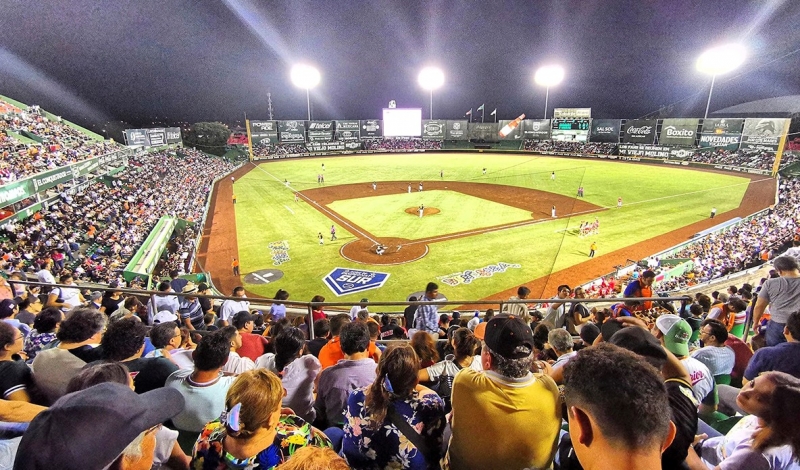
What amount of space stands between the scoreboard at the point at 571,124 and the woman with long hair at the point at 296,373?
276 ft

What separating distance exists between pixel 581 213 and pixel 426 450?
1355 inches

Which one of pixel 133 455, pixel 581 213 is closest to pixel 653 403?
pixel 133 455

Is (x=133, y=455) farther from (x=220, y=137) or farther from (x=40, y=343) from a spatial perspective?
(x=220, y=137)

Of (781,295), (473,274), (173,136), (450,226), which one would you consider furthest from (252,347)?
(173,136)

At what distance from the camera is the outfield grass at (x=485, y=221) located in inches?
858

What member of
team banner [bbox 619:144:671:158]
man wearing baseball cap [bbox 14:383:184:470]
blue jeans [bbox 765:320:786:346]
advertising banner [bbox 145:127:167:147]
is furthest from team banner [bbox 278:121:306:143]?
man wearing baseball cap [bbox 14:383:184:470]

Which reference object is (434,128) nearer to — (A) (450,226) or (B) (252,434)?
(A) (450,226)

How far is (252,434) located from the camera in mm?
2516

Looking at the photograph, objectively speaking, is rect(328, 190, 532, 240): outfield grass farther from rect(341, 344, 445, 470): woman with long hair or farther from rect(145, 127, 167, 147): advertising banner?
rect(145, 127, 167, 147): advertising banner

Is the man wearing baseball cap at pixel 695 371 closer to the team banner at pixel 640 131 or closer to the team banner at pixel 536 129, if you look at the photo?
the team banner at pixel 640 131

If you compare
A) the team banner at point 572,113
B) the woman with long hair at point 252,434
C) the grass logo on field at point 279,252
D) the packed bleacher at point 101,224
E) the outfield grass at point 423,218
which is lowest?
the grass logo on field at point 279,252

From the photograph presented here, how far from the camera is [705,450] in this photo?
3.13 m

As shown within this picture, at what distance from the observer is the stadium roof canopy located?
73688 millimetres

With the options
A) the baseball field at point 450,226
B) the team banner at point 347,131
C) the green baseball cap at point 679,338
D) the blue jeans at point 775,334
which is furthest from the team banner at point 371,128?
the green baseball cap at point 679,338
